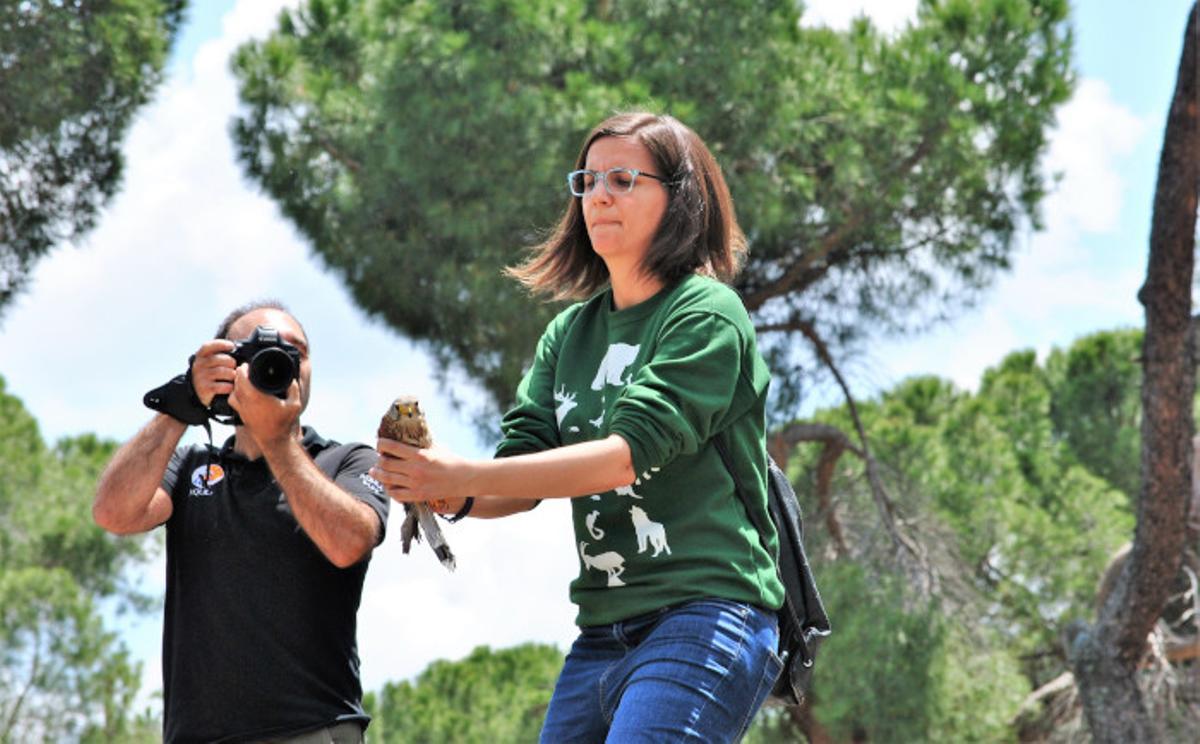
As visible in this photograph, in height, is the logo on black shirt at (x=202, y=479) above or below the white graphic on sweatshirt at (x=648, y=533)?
above

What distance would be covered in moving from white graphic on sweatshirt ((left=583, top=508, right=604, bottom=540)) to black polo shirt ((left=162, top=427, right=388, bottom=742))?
2.02 ft

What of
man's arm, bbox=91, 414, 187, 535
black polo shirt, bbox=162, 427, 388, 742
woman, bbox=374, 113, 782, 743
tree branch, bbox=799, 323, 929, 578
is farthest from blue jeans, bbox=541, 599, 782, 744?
tree branch, bbox=799, 323, 929, 578

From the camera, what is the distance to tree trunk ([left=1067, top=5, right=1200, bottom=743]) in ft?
25.5

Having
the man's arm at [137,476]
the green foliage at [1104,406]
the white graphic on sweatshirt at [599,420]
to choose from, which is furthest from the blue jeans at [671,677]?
the green foliage at [1104,406]

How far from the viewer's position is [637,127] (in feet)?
7.39

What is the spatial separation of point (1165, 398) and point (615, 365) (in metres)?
6.18

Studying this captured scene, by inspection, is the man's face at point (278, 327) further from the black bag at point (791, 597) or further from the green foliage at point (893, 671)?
the green foliage at point (893, 671)

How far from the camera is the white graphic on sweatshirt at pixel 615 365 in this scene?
2170mm

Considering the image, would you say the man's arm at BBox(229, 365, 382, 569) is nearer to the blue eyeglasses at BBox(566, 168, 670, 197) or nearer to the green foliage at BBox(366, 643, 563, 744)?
the blue eyeglasses at BBox(566, 168, 670, 197)

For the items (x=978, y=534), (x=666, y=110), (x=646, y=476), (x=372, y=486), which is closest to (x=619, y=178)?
(x=646, y=476)

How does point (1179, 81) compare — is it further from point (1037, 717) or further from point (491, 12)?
point (1037, 717)

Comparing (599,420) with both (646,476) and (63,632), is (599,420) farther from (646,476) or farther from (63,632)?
(63,632)

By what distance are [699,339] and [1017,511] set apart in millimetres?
9744

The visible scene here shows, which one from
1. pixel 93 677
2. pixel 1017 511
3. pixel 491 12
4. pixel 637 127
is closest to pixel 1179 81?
pixel 491 12
